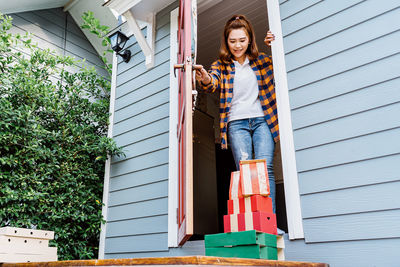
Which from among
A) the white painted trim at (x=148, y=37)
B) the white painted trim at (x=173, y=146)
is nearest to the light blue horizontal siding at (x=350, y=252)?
the white painted trim at (x=173, y=146)

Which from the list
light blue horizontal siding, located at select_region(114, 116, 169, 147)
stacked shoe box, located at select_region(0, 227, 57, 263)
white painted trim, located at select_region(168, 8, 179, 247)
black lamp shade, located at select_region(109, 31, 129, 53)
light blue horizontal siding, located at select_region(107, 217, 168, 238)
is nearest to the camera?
stacked shoe box, located at select_region(0, 227, 57, 263)

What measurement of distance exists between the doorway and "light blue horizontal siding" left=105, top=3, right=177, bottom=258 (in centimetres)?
55

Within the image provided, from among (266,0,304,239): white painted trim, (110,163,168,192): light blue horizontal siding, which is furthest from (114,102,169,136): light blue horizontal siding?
(266,0,304,239): white painted trim

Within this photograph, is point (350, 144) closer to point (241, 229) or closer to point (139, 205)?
point (241, 229)

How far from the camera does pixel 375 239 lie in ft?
5.53

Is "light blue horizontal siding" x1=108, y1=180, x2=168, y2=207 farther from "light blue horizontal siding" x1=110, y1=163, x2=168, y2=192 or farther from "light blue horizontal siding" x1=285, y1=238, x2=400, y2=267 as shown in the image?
"light blue horizontal siding" x1=285, y1=238, x2=400, y2=267

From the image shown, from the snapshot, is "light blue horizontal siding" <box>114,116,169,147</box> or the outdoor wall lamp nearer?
"light blue horizontal siding" <box>114,116,169,147</box>

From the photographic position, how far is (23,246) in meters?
2.35

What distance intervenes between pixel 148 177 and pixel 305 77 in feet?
4.91

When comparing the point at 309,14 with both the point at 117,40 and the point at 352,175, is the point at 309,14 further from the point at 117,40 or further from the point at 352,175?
the point at 117,40

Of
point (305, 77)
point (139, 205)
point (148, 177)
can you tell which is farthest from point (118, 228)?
point (305, 77)

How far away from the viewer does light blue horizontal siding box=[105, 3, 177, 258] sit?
2.75 m

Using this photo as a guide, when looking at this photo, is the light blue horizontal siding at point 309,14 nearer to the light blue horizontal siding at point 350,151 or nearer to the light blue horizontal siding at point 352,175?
the light blue horizontal siding at point 350,151

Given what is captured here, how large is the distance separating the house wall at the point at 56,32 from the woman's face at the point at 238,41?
2.60 metres
